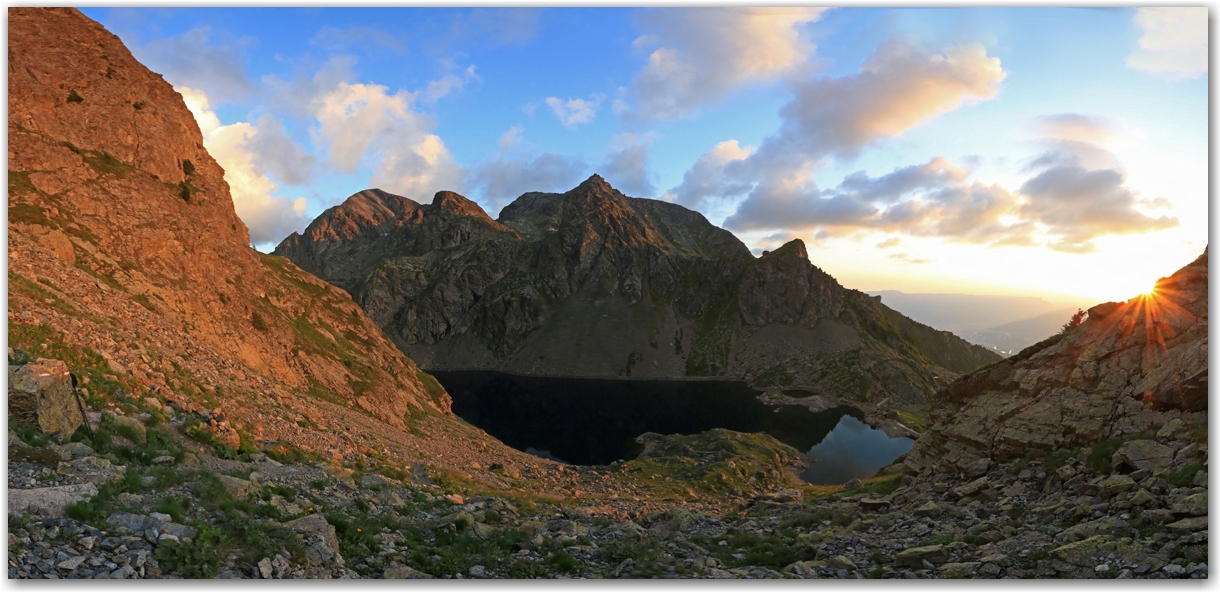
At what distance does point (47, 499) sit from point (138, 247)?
149 ft

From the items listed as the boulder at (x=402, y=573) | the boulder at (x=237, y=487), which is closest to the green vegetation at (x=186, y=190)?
the boulder at (x=237, y=487)

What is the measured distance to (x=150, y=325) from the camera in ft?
104

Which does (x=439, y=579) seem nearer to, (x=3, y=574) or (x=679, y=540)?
(x=3, y=574)

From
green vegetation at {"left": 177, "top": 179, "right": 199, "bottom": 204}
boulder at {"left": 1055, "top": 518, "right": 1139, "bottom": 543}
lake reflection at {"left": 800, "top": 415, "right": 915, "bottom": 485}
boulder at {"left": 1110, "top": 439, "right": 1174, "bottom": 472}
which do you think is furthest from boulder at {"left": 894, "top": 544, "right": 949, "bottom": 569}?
lake reflection at {"left": 800, "top": 415, "right": 915, "bottom": 485}

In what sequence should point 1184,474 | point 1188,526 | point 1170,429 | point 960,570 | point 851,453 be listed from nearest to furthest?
point 1188,526
point 960,570
point 1184,474
point 1170,429
point 851,453

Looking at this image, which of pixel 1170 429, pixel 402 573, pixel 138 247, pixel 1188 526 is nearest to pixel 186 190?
pixel 138 247

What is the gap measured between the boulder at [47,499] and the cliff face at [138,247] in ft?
42.0

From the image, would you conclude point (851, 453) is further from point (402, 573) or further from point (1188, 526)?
point (402, 573)

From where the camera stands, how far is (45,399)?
13.7m

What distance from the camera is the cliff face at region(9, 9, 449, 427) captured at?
27828 millimetres

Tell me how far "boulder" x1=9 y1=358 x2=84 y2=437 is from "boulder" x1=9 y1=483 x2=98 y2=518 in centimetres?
398

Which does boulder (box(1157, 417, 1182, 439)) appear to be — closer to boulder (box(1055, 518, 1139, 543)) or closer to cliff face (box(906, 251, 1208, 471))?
cliff face (box(906, 251, 1208, 471))

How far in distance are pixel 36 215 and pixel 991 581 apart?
57.0 metres

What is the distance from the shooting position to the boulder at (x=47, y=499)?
9641 mm
